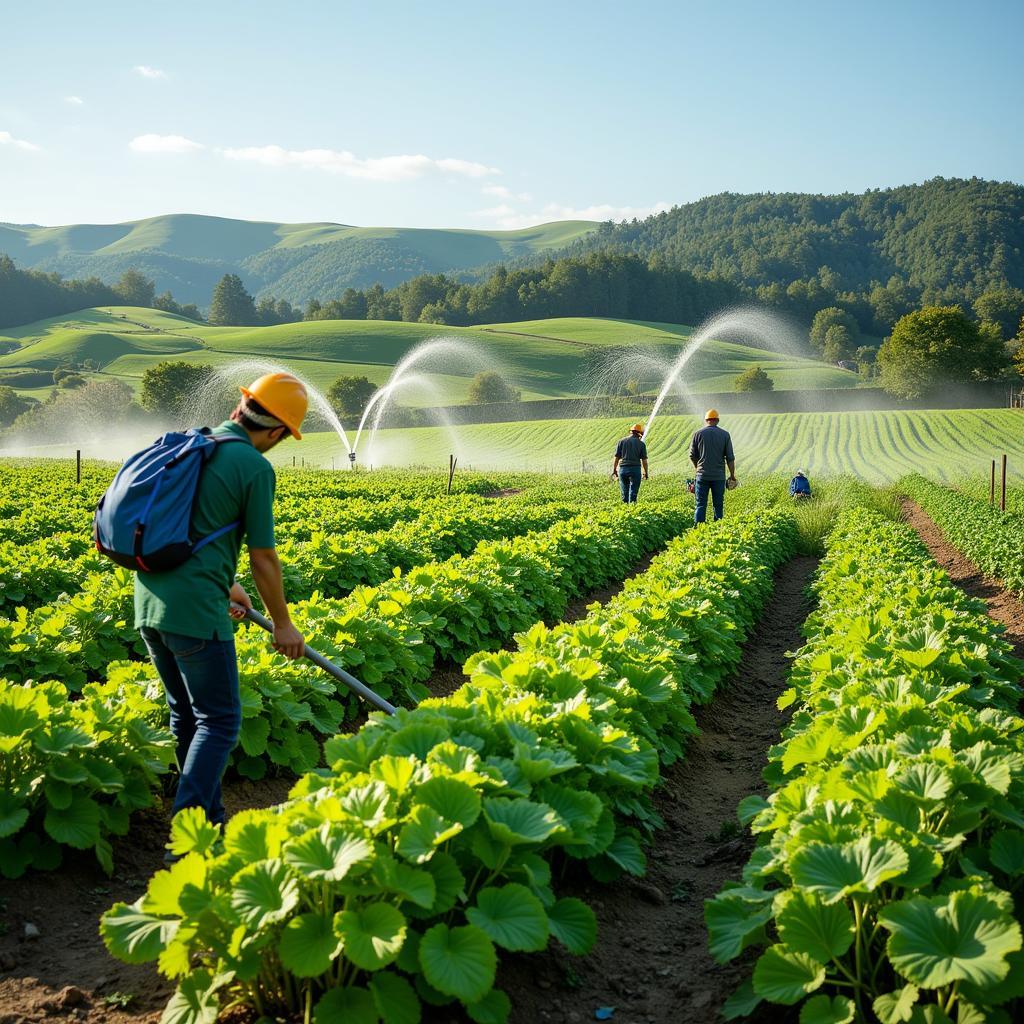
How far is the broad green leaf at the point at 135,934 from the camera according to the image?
262 cm

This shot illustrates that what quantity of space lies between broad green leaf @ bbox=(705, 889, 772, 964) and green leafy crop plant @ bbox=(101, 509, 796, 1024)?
1.42 feet

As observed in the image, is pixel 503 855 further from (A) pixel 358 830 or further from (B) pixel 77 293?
(B) pixel 77 293

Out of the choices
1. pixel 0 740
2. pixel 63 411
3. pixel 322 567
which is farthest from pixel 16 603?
pixel 63 411

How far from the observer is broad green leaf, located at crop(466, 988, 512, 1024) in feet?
8.81

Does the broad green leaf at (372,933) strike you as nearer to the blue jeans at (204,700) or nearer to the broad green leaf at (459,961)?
the broad green leaf at (459,961)

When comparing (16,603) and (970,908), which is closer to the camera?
(970,908)

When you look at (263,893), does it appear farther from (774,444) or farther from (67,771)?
(774,444)

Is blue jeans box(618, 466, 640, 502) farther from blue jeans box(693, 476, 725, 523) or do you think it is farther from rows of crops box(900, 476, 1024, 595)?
rows of crops box(900, 476, 1024, 595)

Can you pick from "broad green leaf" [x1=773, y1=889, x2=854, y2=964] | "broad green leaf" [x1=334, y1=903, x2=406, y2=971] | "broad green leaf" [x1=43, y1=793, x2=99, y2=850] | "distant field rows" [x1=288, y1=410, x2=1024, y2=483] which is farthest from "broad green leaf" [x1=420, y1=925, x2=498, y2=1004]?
"distant field rows" [x1=288, y1=410, x2=1024, y2=483]

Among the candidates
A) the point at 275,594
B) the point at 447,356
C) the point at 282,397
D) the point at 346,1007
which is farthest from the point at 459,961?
the point at 447,356

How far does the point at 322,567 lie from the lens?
396 inches

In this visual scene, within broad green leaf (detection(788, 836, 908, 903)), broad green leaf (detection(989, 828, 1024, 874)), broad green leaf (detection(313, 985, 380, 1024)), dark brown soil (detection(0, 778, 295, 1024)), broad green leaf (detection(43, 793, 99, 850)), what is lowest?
dark brown soil (detection(0, 778, 295, 1024))

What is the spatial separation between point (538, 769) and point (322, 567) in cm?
713

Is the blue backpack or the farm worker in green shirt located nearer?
the blue backpack
